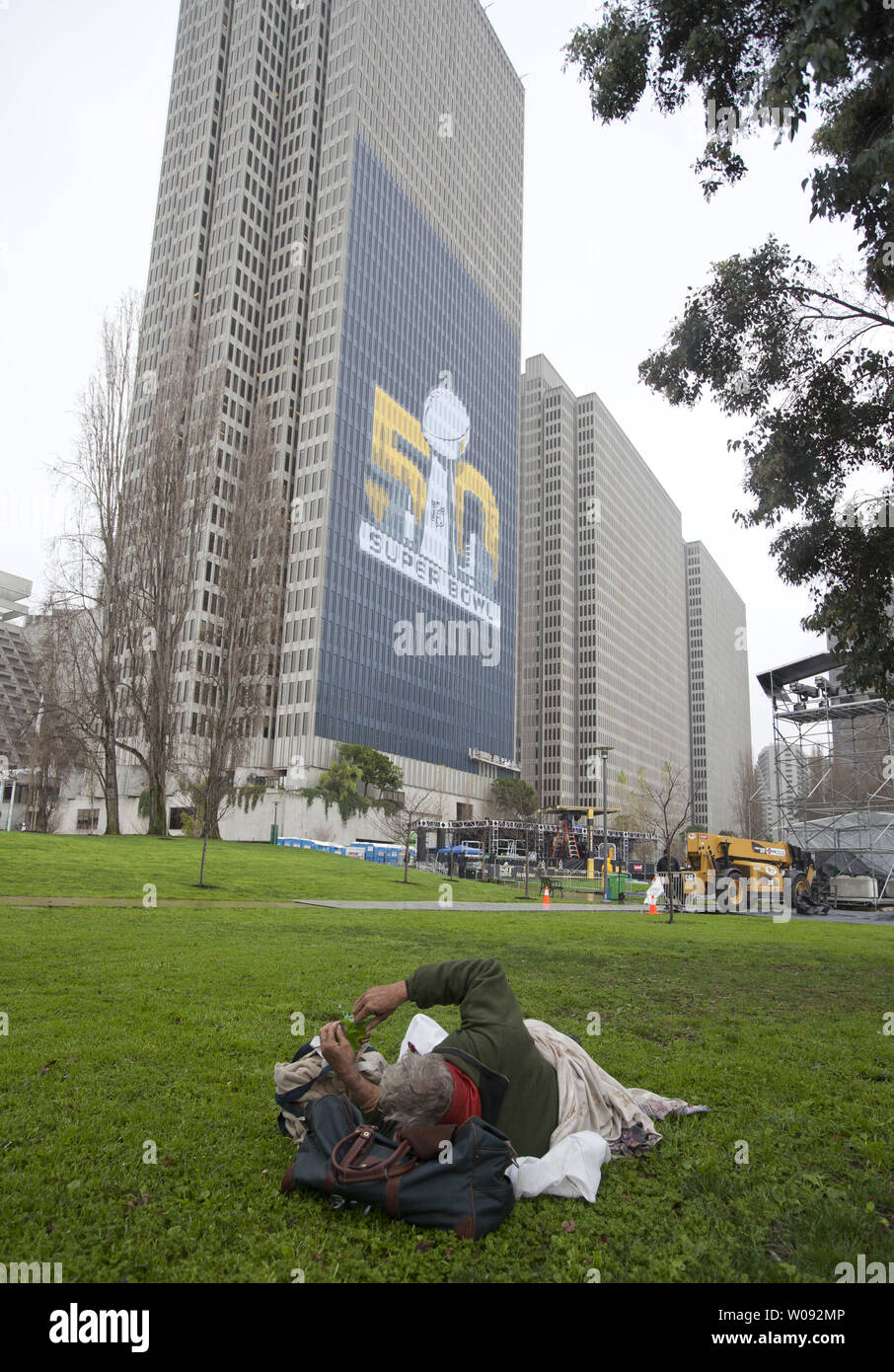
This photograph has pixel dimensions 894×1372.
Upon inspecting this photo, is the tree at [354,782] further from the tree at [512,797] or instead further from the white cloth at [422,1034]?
the white cloth at [422,1034]

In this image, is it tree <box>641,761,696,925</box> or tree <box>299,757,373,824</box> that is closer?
tree <box>641,761,696,925</box>

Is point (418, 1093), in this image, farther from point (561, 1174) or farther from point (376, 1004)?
point (561, 1174)

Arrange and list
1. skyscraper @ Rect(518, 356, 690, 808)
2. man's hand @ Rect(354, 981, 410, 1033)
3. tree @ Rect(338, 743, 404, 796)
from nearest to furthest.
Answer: man's hand @ Rect(354, 981, 410, 1033), tree @ Rect(338, 743, 404, 796), skyscraper @ Rect(518, 356, 690, 808)

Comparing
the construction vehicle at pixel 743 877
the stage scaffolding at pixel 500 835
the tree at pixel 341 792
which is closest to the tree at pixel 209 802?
the tree at pixel 341 792

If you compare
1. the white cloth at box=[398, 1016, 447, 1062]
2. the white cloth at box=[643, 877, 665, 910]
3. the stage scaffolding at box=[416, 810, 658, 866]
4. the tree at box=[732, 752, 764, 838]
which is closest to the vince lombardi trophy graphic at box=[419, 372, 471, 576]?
the tree at box=[732, 752, 764, 838]

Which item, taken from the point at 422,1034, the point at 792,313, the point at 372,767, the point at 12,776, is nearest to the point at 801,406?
the point at 792,313

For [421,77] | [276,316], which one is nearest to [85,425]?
[276,316]

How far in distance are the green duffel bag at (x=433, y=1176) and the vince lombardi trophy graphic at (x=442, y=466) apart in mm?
77892

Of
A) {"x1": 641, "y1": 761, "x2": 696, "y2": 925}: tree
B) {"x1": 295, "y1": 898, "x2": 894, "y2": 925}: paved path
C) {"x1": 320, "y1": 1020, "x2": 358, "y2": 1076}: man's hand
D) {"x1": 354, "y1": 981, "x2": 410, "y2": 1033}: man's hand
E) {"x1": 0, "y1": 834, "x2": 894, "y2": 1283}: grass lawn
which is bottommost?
{"x1": 295, "y1": 898, "x2": 894, "y2": 925}: paved path

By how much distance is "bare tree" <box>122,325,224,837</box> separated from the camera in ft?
93.3

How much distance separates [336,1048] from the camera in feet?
10.6

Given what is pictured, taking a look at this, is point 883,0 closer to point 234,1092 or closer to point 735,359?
point 735,359

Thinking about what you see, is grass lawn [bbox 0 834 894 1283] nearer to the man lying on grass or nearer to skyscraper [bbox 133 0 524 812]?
the man lying on grass

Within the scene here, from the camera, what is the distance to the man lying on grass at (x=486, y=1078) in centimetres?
325
